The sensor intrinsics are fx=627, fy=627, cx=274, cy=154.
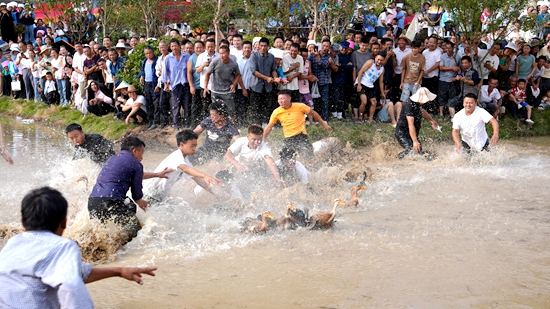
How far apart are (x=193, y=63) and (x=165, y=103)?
1.29 m

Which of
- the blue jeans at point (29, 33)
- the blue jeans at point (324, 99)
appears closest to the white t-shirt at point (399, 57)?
the blue jeans at point (324, 99)

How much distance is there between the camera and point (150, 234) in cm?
671

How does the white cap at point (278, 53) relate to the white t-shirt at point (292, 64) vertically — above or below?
above

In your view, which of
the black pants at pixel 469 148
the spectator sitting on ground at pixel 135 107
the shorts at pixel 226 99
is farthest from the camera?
the spectator sitting on ground at pixel 135 107

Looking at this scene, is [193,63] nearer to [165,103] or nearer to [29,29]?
[165,103]

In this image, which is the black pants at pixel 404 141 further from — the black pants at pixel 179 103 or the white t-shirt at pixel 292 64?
the black pants at pixel 179 103

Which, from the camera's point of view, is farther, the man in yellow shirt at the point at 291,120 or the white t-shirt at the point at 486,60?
the white t-shirt at the point at 486,60

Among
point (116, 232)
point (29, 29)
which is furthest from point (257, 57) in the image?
point (29, 29)

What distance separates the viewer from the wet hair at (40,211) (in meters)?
3.06

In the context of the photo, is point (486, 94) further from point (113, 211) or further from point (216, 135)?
point (113, 211)

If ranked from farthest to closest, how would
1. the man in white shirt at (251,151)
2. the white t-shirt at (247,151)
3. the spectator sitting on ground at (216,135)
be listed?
the spectator sitting on ground at (216,135) < the white t-shirt at (247,151) < the man in white shirt at (251,151)

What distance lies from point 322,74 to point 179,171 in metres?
5.95

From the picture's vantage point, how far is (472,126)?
34.1 ft

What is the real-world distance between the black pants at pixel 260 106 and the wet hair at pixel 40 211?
29.7ft
